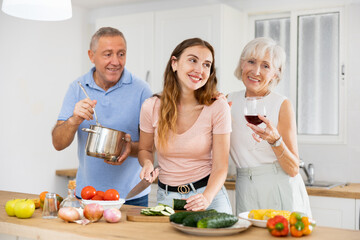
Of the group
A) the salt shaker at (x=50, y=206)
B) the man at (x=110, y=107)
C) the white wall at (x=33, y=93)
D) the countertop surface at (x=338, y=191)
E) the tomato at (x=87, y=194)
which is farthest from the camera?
the white wall at (x=33, y=93)

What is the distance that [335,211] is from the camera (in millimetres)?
3406

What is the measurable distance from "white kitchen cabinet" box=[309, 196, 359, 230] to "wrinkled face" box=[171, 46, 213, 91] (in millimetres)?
1601

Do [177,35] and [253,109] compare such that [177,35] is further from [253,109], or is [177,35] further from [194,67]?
[253,109]

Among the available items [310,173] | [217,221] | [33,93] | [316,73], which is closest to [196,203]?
[217,221]

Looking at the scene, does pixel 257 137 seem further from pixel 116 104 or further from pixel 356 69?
pixel 356 69

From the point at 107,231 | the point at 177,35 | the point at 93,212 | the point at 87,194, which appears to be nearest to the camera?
the point at 107,231

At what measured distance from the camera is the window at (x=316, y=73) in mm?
3984

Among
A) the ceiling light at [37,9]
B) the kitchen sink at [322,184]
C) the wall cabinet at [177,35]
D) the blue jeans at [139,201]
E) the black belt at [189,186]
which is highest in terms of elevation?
the wall cabinet at [177,35]

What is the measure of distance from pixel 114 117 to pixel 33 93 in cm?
208

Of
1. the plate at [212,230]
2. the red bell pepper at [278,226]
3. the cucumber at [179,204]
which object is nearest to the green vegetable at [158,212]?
the cucumber at [179,204]

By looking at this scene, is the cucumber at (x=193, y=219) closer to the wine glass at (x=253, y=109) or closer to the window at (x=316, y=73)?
the wine glass at (x=253, y=109)

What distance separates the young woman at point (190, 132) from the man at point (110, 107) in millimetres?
286

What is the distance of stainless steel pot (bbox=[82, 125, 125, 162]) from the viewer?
2324 mm

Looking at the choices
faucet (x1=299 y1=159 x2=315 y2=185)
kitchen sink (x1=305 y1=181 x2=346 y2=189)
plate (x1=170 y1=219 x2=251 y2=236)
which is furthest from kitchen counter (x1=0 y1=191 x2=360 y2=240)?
faucet (x1=299 y1=159 x2=315 y2=185)
